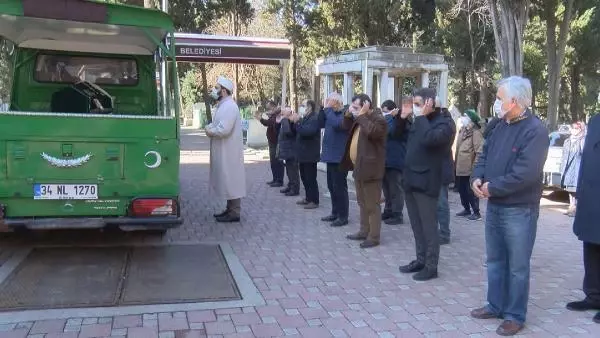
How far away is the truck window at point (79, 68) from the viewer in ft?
24.6

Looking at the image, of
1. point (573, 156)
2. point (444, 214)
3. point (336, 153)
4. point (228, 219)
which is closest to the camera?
point (444, 214)

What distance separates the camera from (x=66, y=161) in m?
5.41

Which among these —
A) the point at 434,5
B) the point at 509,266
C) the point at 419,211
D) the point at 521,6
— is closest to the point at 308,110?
the point at 419,211

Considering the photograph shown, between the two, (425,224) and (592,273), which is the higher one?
(425,224)

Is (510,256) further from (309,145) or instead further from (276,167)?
(276,167)

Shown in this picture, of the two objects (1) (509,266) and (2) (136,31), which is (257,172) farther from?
(1) (509,266)

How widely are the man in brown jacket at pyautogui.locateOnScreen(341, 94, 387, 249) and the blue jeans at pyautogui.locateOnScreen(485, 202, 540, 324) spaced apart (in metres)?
2.23

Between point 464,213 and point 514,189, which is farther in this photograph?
point 464,213

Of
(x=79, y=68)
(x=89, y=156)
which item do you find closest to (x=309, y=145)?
(x=79, y=68)

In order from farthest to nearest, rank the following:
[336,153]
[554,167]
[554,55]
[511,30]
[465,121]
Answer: [554,55] < [511,30] < [554,167] < [465,121] < [336,153]

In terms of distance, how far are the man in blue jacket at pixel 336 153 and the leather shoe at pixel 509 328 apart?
12.2 feet

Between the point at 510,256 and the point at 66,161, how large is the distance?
3.93 metres

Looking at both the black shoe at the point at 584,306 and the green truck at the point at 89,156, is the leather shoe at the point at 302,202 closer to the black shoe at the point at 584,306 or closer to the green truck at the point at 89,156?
the green truck at the point at 89,156

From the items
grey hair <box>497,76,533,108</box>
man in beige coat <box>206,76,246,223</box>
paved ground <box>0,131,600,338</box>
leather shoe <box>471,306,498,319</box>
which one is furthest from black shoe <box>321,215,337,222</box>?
grey hair <box>497,76,533,108</box>
